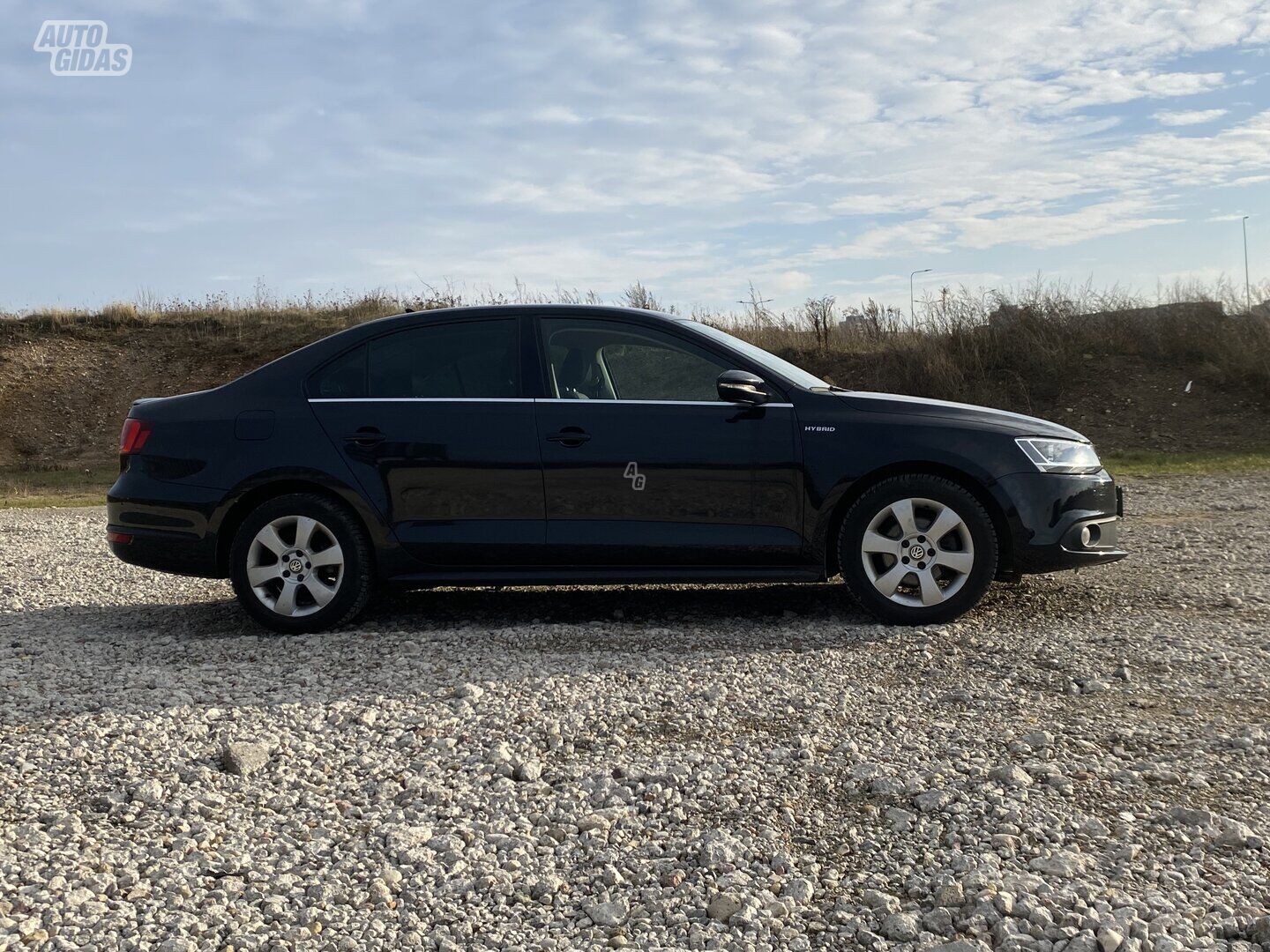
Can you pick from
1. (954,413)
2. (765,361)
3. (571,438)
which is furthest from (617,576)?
(954,413)

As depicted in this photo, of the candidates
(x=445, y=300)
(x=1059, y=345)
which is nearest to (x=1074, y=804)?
(x=1059, y=345)

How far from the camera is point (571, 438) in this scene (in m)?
5.82

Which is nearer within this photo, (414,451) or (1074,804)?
(1074,804)

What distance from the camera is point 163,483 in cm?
602

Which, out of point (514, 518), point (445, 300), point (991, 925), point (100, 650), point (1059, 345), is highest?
point (445, 300)

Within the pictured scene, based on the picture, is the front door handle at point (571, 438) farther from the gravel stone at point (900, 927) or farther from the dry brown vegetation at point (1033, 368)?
the dry brown vegetation at point (1033, 368)

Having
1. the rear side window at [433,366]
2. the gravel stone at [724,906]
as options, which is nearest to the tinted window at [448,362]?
the rear side window at [433,366]

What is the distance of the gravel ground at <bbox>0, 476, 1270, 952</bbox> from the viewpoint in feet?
9.11

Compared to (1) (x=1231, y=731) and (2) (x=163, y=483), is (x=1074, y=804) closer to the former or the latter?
(1) (x=1231, y=731)

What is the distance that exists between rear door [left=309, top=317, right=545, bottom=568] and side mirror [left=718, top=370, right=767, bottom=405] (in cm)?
103

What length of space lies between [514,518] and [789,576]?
147 centimetres

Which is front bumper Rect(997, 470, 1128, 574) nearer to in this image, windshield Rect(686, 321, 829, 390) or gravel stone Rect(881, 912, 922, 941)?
windshield Rect(686, 321, 829, 390)

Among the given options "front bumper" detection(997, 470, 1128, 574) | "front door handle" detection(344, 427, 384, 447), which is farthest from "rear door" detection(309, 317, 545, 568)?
"front bumper" detection(997, 470, 1128, 574)

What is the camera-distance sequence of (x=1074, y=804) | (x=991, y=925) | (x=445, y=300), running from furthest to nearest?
(x=445, y=300)
(x=1074, y=804)
(x=991, y=925)
